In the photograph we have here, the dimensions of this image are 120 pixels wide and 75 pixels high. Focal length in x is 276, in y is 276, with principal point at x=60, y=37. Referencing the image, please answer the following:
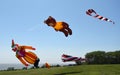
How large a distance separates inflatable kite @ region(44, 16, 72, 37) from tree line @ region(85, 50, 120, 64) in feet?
163

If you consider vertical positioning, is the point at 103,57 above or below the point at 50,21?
above

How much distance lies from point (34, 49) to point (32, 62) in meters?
1.63

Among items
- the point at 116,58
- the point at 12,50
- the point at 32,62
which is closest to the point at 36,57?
the point at 32,62

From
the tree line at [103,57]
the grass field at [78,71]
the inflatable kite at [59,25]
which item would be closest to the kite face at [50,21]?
the inflatable kite at [59,25]

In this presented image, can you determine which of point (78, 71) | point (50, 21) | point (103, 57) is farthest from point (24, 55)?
point (103, 57)

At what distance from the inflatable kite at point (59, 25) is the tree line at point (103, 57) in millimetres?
49634

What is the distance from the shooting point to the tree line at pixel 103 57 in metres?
75.2

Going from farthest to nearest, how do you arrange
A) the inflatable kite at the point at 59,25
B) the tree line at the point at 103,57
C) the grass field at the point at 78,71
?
the tree line at the point at 103,57 < the grass field at the point at 78,71 < the inflatable kite at the point at 59,25

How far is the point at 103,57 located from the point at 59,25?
5088 centimetres

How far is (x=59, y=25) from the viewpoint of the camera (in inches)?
1082

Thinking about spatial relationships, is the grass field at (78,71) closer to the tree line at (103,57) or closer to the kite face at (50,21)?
the kite face at (50,21)

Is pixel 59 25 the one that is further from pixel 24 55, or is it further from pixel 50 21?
pixel 24 55

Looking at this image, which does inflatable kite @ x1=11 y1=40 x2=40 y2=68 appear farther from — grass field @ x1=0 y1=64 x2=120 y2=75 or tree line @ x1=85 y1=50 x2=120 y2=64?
tree line @ x1=85 y1=50 x2=120 y2=64

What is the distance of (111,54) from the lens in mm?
76188
